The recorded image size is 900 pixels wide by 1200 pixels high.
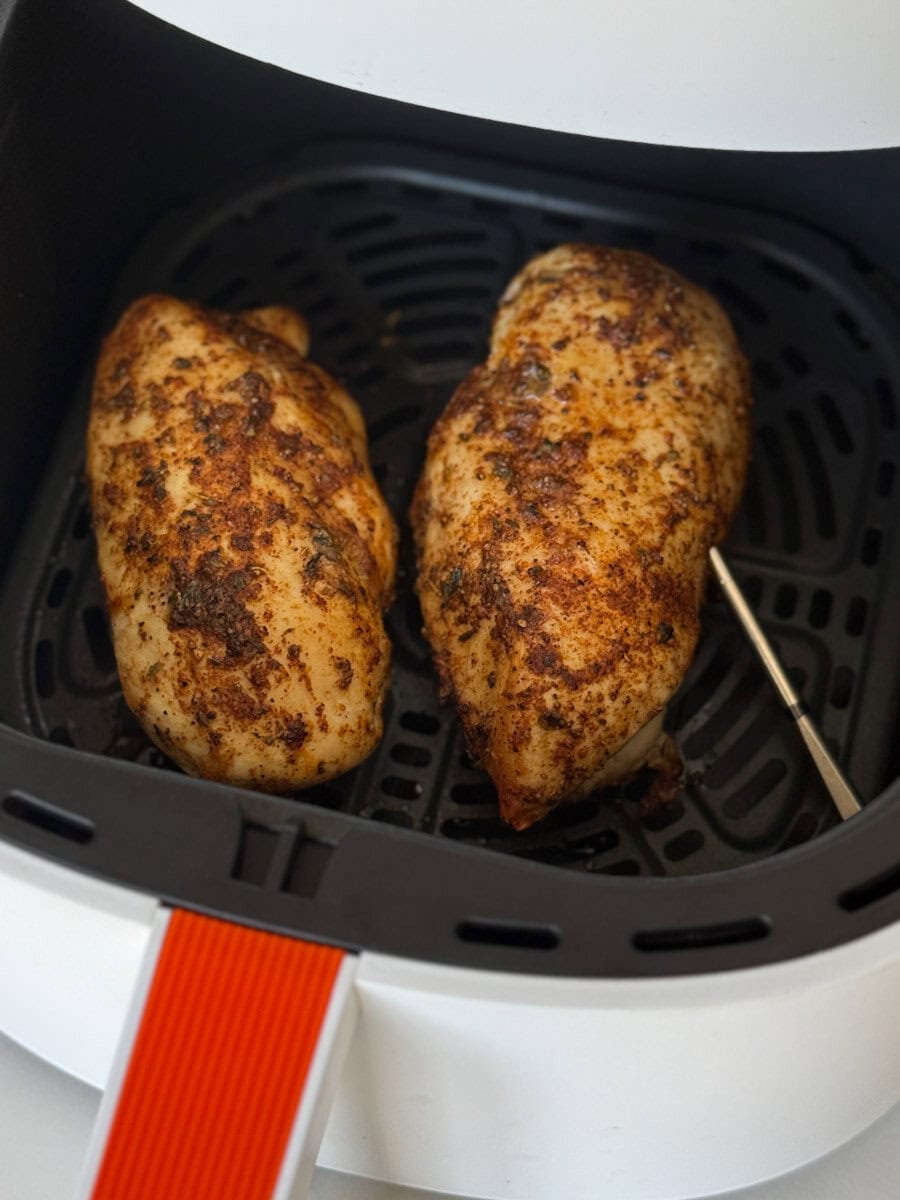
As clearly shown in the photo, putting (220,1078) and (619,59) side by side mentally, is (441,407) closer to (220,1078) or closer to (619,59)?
(619,59)

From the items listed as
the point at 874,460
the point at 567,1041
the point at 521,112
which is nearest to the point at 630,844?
the point at 567,1041

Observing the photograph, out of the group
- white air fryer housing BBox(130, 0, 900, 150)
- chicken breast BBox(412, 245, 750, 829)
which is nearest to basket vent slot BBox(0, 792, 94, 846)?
chicken breast BBox(412, 245, 750, 829)

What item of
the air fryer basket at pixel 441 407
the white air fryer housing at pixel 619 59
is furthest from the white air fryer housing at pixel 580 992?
the air fryer basket at pixel 441 407

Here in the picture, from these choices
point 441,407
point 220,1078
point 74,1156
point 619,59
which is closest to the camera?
point 220,1078

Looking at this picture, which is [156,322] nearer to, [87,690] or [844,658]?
[87,690]

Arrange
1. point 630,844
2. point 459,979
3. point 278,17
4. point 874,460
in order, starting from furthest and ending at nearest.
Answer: point 874,460, point 630,844, point 278,17, point 459,979

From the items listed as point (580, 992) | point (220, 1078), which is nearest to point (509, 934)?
point (580, 992)
